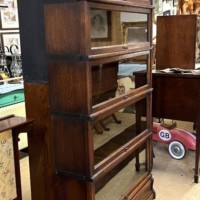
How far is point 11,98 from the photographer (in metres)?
2.81

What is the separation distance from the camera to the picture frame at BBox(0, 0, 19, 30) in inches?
121

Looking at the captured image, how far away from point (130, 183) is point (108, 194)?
298mm

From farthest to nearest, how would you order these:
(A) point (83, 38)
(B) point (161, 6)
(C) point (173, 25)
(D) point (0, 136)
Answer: (B) point (161, 6), (C) point (173, 25), (D) point (0, 136), (A) point (83, 38)

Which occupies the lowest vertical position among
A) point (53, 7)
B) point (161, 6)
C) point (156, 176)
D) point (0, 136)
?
point (156, 176)

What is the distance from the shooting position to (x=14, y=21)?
3.19 m

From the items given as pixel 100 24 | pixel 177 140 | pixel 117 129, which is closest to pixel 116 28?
pixel 100 24

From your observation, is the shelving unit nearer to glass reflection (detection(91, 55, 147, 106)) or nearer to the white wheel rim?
glass reflection (detection(91, 55, 147, 106))

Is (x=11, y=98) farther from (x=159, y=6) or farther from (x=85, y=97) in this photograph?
(x=159, y=6)

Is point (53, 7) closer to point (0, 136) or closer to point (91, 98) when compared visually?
point (91, 98)

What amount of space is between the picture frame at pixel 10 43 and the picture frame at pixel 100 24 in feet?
5.84

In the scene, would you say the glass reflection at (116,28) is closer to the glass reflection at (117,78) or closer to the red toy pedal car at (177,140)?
the glass reflection at (117,78)

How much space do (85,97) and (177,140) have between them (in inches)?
71.0

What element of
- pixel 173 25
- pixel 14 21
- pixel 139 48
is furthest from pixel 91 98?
pixel 14 21

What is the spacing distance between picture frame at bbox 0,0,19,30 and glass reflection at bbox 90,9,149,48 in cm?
169
